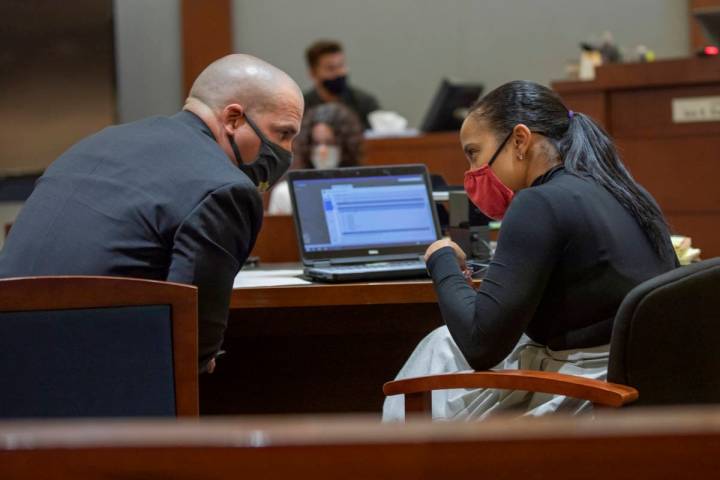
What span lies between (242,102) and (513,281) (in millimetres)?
727

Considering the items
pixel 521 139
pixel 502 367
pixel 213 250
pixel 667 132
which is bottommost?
pixel 502 367

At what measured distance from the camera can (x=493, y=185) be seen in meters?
2.29

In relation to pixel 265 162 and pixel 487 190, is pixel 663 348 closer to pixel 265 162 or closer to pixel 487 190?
pixel 487 190

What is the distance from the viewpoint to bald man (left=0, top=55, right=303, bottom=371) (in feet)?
5.95

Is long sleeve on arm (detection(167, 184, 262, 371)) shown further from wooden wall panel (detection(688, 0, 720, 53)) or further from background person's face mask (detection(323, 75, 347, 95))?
wooden wall panel (detection(688, 0, 720, 53))

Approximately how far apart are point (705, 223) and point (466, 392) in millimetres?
2413

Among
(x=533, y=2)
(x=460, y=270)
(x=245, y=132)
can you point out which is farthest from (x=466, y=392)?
(x=533, y=2)

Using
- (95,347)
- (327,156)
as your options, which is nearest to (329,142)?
(327,156)

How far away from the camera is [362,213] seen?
111 inches

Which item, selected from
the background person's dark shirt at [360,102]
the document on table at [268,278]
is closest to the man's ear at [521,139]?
the document on table at [268,278]

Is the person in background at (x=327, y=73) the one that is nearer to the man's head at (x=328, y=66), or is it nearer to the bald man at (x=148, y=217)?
the man's head at (x=328, y=66)

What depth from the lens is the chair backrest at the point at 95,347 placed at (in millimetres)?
1417

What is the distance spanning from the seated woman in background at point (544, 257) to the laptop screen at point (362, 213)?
62 centimetres

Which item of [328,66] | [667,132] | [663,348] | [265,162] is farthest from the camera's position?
[328,66]
